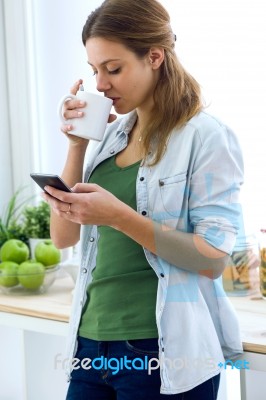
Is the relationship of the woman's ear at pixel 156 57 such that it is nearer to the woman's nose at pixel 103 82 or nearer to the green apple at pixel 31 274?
the woman's nose at pixel 103 82

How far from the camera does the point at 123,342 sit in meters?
1.19

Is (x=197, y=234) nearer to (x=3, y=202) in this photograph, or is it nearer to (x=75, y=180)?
(x=75, y=180)

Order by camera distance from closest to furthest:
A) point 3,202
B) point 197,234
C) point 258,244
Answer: point 197,234
point 258,244
point 3,202

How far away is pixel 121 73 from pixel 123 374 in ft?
1.78

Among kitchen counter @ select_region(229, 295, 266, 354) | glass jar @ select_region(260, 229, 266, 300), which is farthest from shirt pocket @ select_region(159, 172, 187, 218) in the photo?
glass jar @ select_region(260, 229, 266, 300)

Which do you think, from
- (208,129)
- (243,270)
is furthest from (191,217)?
(243,270)

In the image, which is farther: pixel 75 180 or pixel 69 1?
pixel 69 1

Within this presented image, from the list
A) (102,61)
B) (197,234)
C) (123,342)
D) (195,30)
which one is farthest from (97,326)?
(195,30)

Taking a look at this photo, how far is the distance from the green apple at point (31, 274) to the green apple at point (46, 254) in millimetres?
41

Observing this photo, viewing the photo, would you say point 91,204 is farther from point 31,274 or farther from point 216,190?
point 31,274

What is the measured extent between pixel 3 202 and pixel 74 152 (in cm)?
98

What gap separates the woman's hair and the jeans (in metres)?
0.34

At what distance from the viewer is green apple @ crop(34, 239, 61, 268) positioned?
73.0 inches

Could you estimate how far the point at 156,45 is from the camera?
122 cm
